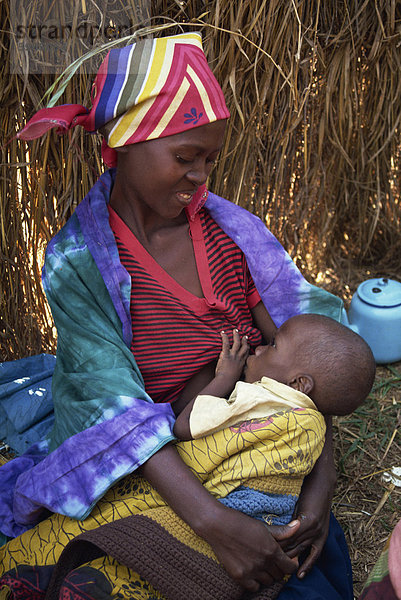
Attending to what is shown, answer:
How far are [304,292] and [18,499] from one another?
97cm

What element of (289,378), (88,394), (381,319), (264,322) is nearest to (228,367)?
(289,378)

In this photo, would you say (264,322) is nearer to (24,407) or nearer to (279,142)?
(24,407)

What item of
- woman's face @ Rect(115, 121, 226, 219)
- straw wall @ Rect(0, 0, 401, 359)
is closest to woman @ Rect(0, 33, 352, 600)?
woman's face @ Rect(115, 121, 226, 219)

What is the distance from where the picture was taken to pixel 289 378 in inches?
65.5

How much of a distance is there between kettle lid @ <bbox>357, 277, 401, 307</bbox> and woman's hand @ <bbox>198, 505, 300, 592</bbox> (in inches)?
64.1

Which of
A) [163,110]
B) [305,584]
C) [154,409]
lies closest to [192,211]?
[163,110]

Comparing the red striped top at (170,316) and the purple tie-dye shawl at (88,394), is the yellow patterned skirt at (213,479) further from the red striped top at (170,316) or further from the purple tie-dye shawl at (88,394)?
the red striped top at (170,316)

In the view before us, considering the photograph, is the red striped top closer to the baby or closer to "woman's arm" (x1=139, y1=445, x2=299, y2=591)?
the baby

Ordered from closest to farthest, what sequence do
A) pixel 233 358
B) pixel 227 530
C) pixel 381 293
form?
pixel 227 530
pixel 233 358
pixel 381 293

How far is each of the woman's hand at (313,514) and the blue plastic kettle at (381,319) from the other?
1204 millimetres

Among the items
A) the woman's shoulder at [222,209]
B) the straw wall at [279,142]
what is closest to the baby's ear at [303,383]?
the woman's shoulder at [222,209]

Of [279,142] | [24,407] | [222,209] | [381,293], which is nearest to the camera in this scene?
[222,209]

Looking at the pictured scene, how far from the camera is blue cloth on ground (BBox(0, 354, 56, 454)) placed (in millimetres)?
2064

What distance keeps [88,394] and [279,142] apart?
1586 millimetres
